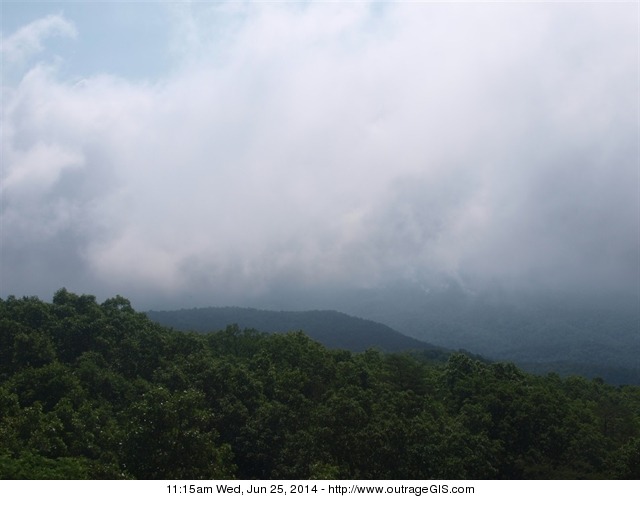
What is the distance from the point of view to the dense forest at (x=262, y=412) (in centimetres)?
2980

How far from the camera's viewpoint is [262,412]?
4278 cm

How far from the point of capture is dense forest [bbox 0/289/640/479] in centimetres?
2980

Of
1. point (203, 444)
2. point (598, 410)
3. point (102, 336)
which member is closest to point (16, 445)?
point (203, 444)

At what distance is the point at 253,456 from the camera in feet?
134

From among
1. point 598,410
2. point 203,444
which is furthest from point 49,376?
point 598,410

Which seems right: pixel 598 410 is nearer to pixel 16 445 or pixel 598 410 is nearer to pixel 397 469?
pixel 397 469

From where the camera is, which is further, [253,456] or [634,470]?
[253,456]

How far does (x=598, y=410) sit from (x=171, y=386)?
3799 centimetres

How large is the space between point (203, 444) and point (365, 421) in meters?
9.41

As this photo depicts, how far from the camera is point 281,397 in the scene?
46.9m

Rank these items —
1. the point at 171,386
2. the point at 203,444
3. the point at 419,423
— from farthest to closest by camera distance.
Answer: the point at 171,386
the point at 419,423
the point at 203,444

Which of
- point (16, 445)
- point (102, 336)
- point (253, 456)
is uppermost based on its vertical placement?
point (102, 336)

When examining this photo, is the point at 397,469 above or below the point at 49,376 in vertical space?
below
